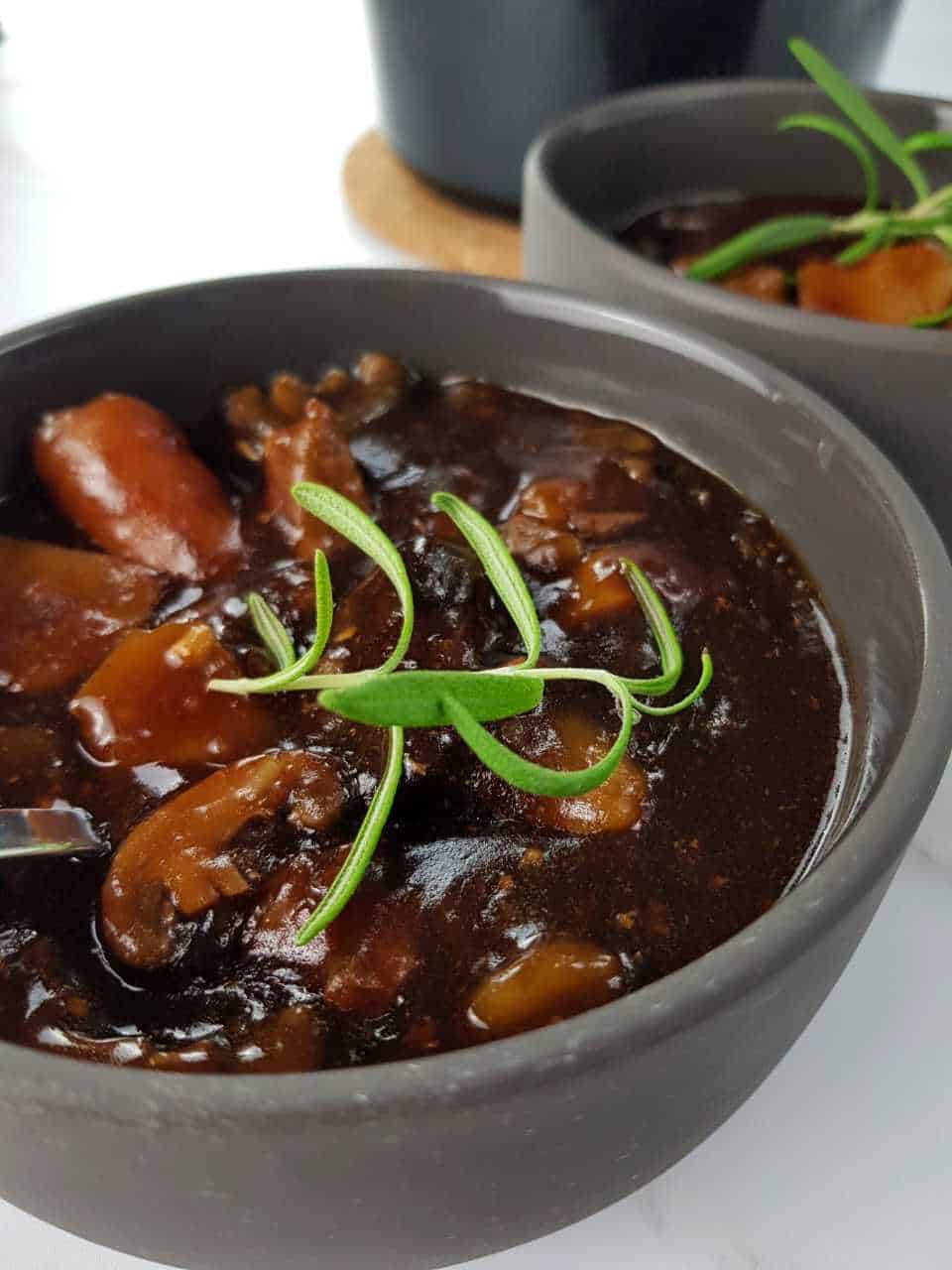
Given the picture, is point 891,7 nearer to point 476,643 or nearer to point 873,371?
point 873,371

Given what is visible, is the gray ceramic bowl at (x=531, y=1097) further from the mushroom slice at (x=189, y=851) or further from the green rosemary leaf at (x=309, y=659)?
the green rosemary leaf at (x=309, y=659)

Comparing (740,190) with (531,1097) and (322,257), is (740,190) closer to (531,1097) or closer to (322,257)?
(322,257)

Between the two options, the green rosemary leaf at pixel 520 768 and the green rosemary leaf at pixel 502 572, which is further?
the green rosemary leaf at pixel 502 572

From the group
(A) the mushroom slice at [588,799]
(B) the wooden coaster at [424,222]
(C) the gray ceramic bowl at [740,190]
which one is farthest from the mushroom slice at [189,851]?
(B) the wooden coaster at [424,222]

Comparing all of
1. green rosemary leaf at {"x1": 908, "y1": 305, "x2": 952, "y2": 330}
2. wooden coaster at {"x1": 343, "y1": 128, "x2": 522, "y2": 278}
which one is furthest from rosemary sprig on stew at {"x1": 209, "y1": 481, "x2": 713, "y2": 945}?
wooden coaster at {"x1": 343, "y1": 128, "x2": 522, "y2": 278}

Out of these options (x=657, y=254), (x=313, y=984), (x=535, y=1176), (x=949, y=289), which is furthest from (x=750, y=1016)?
(x=657, y=254)

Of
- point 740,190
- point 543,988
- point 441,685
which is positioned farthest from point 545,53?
point 543,988

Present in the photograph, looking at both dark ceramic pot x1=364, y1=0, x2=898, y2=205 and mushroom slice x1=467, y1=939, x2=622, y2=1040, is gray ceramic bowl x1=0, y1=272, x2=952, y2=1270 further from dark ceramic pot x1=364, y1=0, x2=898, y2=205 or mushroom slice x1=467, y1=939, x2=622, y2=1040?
dark ceramic pot x1=364, y1=0, x2=898, y2=205
